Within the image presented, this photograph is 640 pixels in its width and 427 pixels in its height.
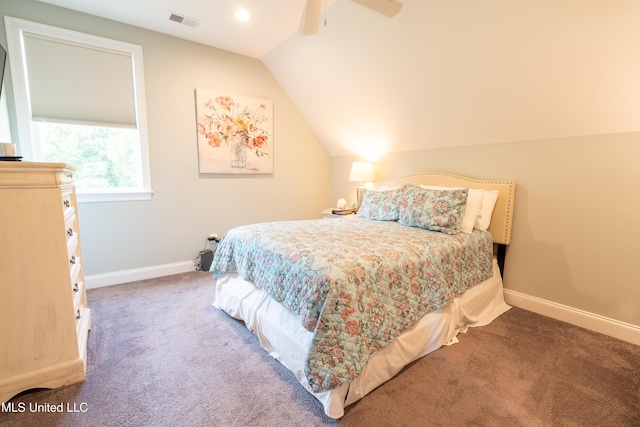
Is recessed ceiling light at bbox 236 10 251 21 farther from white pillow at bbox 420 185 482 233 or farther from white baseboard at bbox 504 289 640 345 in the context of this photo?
white baseboard at bbox 504 289 640 345

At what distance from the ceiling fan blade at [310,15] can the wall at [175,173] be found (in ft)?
6.91

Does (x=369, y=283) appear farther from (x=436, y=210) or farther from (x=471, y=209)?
(x=471, y=209)

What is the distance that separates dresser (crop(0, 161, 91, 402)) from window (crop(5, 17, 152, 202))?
1.59m

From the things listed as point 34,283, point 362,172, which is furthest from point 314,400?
point 362,172

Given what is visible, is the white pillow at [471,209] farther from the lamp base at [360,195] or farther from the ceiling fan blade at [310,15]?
the ceiling fan blade at [310,15]

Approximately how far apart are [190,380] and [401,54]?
2935mm

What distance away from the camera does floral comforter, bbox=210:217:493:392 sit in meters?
1.34

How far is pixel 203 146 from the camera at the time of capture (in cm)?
333

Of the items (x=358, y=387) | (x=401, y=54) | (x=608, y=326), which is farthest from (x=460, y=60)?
(x=358, y=387)

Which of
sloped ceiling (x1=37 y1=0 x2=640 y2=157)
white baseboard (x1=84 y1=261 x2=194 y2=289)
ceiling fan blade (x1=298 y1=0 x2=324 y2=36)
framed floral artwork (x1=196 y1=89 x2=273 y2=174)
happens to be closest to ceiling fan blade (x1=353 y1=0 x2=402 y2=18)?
ceiling fan blade (x1=298 y1=0 x2=324 y2=36)

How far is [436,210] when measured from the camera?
240cm

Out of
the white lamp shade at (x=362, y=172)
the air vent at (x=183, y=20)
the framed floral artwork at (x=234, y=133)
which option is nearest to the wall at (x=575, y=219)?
the white lamp shade at (x=362, y=172)

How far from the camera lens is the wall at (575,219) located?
2018mm

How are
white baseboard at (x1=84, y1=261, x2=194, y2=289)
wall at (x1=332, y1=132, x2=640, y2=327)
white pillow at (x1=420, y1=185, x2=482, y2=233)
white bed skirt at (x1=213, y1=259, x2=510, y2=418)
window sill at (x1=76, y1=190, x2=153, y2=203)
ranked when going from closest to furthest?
white bed skirt at (x1=213, y1=259, x2=510, y2=418) → wall at (x1=332, y1=132, x2=640, y2=327) → white pillow at (x1=420, y1=185, x2=482, y2=233) → window sill at (x1=76, y1=190, x2=153, y2=203) → white baseboard at (x1=84, y1=261, x2=194, y2=289)
